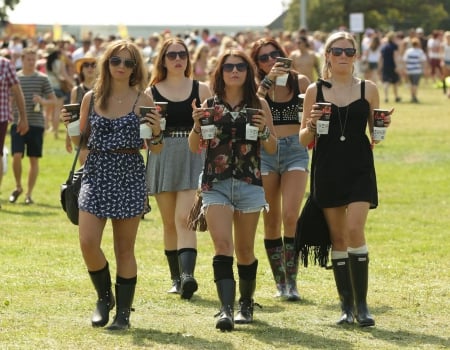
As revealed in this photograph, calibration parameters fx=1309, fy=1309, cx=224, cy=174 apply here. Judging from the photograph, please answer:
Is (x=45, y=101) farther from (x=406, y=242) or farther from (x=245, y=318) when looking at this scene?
(x=245, y=318)

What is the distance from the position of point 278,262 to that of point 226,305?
1.66 meters

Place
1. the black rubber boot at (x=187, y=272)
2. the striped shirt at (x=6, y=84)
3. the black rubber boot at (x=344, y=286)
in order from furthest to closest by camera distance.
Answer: the striped shirt at (x=6, y=84), the black rubber boot at (x=187, y=272), the black rubber boot at (x=344, y=286)

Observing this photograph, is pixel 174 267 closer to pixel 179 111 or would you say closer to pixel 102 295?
pixel 179 111

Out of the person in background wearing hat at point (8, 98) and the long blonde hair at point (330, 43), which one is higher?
the long blonde hair at point (330, 43)

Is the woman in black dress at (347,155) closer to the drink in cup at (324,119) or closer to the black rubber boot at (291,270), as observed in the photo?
the drink in cup at (324,119)

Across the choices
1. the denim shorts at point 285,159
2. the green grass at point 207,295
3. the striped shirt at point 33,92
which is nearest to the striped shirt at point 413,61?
the green grass at point 207,295

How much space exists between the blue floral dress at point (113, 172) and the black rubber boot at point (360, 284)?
60.3 inches

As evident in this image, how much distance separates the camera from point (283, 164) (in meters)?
10.2

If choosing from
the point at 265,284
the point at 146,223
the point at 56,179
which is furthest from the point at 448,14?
the point at 265,284

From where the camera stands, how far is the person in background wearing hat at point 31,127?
57.7ft

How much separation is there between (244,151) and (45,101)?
368 inches

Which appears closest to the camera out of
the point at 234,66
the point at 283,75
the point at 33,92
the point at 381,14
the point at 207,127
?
the point at 207,127

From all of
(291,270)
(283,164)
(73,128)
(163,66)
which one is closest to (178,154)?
(163,66)

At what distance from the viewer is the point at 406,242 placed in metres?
13.8
